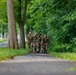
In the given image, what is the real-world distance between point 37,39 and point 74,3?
4.81 meters

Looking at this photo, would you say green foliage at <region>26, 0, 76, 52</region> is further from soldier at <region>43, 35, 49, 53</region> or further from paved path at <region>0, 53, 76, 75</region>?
paved path at <region>0, 53, 76, 75</region>

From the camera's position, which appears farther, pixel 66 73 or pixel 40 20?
pixel 40 20

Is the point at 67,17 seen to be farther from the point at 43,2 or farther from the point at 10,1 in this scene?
the point at 10,1

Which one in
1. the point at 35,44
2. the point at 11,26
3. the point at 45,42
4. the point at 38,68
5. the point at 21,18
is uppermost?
the point at 21,18

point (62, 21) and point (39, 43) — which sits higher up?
point (62, 21)

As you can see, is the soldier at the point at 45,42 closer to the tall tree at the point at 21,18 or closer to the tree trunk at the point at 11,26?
the tree trunk at the point at 11,26

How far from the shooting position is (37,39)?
115 feet

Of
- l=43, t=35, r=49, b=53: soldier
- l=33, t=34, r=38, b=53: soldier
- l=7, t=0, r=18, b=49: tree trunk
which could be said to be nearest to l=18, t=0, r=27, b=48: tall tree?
l=7, t=0, r=18, b=49: tree trunk

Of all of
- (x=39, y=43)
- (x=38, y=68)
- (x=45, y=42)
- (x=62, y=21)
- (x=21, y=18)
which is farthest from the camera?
(x=21, y=18)

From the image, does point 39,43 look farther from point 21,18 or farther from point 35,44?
point 21,18

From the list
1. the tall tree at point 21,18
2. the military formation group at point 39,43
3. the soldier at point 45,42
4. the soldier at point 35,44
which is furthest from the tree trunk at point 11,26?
the tall tree at point 21,18

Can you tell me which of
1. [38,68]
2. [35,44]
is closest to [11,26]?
[35,44]

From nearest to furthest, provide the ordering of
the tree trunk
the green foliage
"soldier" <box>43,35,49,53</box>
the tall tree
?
the green foliage, "soldier" <box>43,35,49,53</box>, the tree trunk, the tall tree

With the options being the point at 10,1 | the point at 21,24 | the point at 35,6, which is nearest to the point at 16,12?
the point at 21,24
